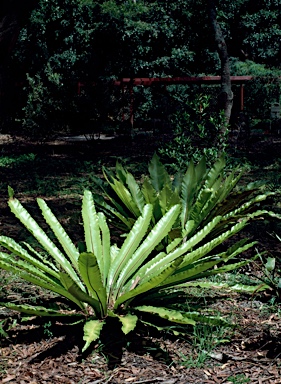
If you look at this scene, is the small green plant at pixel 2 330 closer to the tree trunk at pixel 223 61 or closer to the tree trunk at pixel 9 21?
the tree trunk at pixel 9 21

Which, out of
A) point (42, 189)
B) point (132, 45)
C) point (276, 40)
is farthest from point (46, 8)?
point (42, 189)

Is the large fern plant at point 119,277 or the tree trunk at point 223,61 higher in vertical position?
the tree trunk at point 223,61

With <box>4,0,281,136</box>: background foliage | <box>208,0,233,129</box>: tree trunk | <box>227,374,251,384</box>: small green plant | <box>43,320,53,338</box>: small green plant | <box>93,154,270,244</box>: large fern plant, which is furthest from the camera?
<box>4,0,281,136</box>: background foliage

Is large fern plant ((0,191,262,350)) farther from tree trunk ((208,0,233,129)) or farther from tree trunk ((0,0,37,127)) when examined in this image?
tree trunk ((208,0,233,129))

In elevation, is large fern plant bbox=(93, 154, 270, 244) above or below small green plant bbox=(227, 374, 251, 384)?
above

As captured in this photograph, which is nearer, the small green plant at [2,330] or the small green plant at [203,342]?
the small green plant at [203,342]

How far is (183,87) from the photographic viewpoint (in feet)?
62.9

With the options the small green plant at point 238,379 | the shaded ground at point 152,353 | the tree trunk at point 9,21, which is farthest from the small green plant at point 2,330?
the tree trunk at point 9,21

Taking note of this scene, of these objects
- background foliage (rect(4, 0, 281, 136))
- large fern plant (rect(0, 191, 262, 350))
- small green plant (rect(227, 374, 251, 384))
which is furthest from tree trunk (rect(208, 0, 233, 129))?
small green plant (rect(227, 374, 251, 384))

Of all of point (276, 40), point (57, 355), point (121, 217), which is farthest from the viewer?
point (276, 40)

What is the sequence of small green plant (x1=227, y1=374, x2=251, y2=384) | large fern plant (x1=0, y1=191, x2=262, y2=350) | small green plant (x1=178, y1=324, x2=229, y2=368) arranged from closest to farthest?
small green plant (x1=227, y1=374, x2=251, y2=384), small green plant (x1=178, y1=324, x2=229, y2=368), large fern plant (x1=0, y1=191, x2=262, y2=350)

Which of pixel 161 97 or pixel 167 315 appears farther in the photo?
pixel 161 97

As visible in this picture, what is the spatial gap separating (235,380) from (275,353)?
0.35 meters

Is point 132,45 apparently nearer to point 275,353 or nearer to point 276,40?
point 276,40
